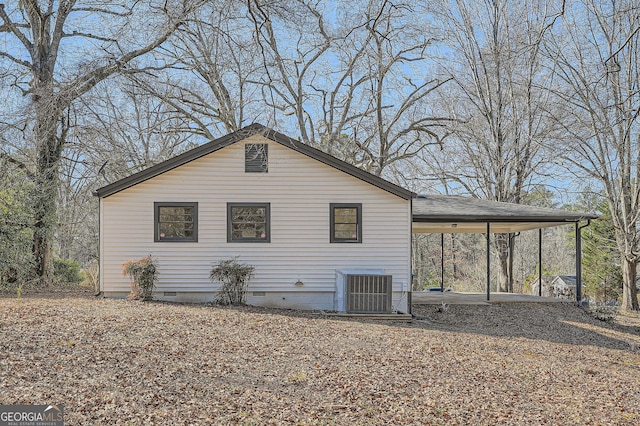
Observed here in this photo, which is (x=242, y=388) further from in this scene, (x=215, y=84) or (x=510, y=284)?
(x=510, y=284)

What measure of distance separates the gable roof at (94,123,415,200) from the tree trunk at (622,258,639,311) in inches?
331

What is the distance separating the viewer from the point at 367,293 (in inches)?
445

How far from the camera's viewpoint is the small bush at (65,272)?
16266 millimetres

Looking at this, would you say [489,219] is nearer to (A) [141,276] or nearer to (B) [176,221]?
(B) [176,221]

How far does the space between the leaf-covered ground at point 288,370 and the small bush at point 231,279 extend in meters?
1.08

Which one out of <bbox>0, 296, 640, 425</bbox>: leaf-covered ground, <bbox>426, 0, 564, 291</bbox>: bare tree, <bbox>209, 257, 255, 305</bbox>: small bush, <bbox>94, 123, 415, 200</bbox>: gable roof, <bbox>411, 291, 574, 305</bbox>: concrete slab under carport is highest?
<bbox>426, 0, 564, 291</bbox>: bare tree

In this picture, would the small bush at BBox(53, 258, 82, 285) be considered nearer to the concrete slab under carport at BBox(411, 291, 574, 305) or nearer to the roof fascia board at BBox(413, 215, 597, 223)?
the concrete slab under carport at BBox(411, 291, 574, 305)

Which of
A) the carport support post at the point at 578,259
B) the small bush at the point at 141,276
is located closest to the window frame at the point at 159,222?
the small bush at the point at 141,276

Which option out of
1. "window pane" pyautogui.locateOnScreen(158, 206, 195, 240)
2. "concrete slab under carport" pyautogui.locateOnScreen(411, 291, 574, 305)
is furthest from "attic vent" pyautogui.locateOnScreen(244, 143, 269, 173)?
"concrete slab under carport" pyautogui.locateOnScreen(411, 291, 574, 305)

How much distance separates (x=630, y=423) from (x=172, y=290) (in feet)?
30.7

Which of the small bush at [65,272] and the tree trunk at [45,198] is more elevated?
the tree trunk at [45,198]

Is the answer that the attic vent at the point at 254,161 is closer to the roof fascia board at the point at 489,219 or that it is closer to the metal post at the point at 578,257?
the roof fascia board at the point at 489,219

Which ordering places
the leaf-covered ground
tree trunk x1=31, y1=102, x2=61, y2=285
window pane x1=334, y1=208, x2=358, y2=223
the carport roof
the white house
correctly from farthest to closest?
tree trunk x1=31, y1=102, x2=61, y2=285 → the carport roof → window pane x1=334, y1=208, x2=358, y2=223 → the white house → the leaf-covered ground

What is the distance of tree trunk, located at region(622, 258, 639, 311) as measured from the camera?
15805 mm
